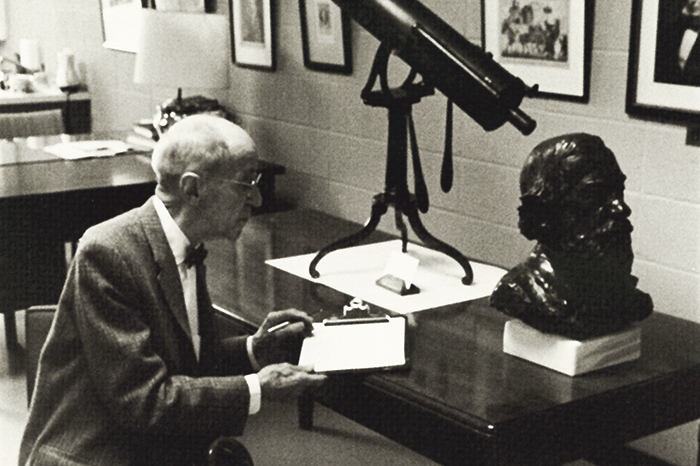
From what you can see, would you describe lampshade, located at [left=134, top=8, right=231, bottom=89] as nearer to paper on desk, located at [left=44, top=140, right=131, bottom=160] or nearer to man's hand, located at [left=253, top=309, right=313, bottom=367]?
paper on desk, located at [left=44, top=140, right=131, bottom=160]

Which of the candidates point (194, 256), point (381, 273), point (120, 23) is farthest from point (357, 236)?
point (120, 23)

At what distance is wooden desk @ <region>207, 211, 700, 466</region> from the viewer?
1775mm

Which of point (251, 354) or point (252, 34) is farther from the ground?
point (252, 34)

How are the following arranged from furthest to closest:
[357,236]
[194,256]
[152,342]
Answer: [357,236]
[194,256]
[152,342]

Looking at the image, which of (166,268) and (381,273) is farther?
(381,273)

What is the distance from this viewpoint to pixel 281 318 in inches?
86.6

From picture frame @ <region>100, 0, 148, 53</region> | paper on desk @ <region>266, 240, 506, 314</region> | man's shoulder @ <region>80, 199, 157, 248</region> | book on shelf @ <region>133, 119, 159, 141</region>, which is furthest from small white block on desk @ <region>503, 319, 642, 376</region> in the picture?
picture frame @ <region>100, 0, 148, 53</region>

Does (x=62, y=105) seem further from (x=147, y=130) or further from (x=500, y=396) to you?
(x=500, y=396)

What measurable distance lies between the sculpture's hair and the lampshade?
2.11m

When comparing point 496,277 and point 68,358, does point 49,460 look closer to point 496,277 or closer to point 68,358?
point 68,358

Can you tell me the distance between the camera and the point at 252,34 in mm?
4098

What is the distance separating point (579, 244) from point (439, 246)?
2.17ft

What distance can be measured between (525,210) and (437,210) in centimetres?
126

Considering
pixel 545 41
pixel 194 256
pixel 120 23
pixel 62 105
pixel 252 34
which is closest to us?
pixel 194 256
